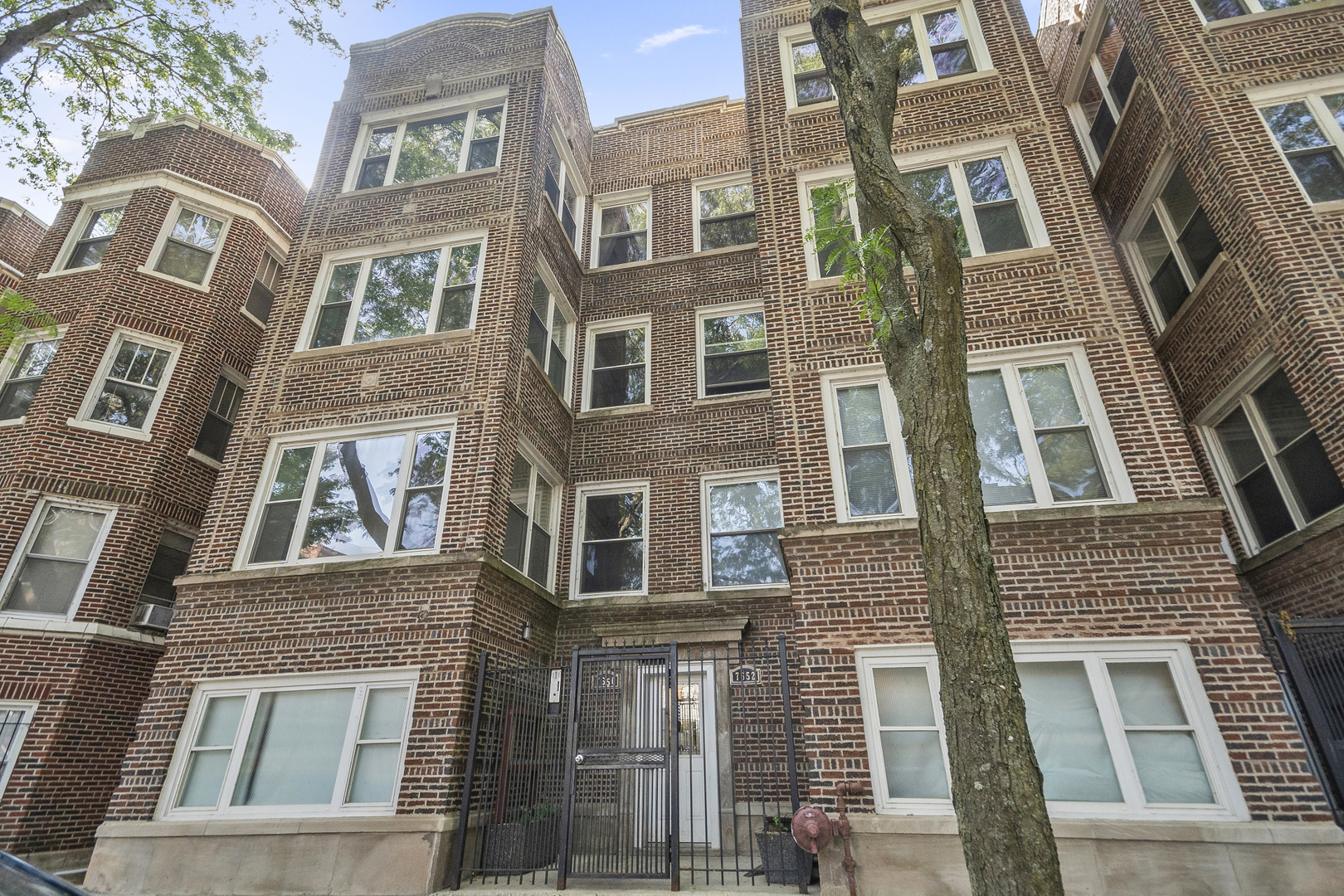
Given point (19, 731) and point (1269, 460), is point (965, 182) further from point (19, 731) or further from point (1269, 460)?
point (19, 731)

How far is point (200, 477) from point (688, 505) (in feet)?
31.4

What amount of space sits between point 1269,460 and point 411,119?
52.3 ft

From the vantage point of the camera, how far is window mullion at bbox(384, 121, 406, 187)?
13508 millimetres

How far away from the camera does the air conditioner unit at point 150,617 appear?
11555 mm

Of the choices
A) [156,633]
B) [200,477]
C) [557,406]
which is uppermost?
[557,406]

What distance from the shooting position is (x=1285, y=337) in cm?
837

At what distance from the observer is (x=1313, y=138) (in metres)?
9.18

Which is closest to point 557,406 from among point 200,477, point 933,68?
point 200,477

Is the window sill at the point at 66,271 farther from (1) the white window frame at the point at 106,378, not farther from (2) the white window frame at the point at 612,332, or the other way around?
(2) the white window frame at the point at 612,332

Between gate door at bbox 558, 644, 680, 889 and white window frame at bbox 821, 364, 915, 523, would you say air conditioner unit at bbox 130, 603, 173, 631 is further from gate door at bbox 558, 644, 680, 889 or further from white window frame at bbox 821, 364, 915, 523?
white window frame at bbox 821, 364, 915, 523

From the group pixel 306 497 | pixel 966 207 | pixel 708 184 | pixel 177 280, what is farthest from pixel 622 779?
pixel 177 280

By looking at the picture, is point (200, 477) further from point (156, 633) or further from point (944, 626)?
point (944, 626)

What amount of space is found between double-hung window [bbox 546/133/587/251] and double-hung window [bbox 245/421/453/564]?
630 cm

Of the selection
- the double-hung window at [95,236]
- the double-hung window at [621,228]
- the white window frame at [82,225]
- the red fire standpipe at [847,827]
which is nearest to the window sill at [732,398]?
the double-hung window at [621,228]
